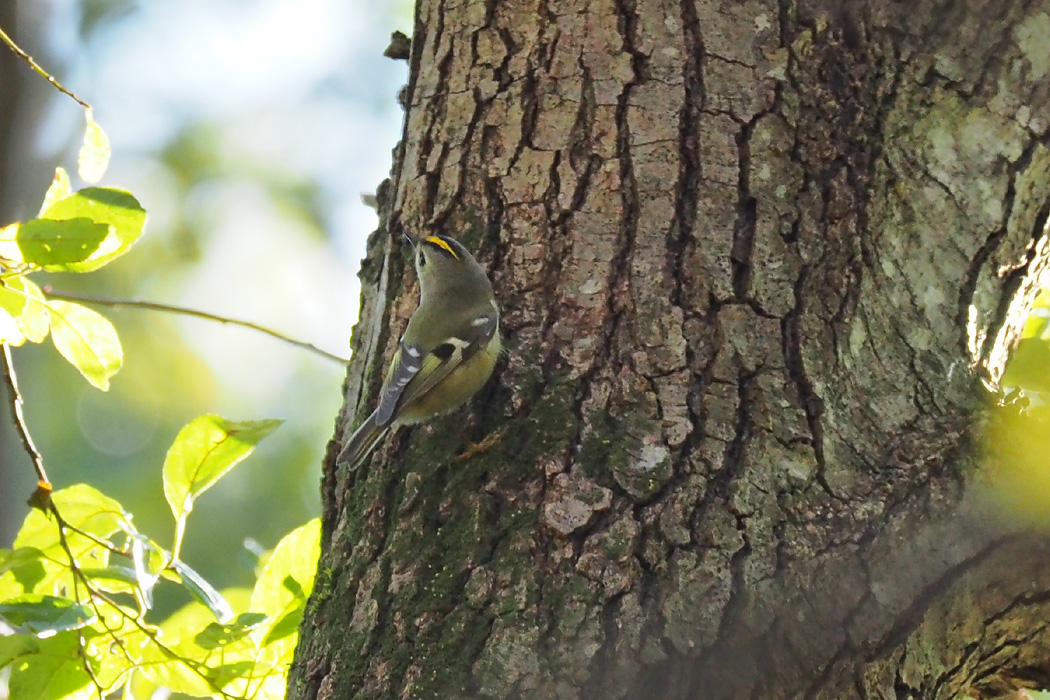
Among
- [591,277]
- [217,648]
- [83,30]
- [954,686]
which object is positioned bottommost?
[954,686]

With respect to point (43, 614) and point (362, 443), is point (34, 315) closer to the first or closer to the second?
point (43, 614)

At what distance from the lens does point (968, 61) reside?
185 cm

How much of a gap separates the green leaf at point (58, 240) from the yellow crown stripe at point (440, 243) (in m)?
0.65

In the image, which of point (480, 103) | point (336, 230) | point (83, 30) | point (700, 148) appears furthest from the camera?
point (336, 230)

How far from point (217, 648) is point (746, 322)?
103 cm

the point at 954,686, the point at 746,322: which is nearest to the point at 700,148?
the point at 746,322

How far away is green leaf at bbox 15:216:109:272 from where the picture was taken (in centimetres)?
146

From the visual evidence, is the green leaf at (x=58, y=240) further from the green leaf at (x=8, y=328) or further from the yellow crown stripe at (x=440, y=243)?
the yellow crown stripe at (x=440, y=243)

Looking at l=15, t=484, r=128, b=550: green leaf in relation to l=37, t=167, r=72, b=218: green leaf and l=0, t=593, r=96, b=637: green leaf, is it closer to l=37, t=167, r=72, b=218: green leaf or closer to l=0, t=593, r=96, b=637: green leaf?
l=0, t=593, r=96, b=637: green leaf

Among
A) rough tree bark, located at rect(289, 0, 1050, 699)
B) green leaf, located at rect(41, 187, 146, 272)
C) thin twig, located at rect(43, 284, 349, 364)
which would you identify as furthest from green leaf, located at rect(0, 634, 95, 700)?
thin twig, located at rect(43, 284, 349, 364)

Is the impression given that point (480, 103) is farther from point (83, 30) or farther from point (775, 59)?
point (83, 30)

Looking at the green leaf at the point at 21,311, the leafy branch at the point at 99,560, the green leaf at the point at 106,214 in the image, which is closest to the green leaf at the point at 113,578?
the leafy branch at the point at 99,560

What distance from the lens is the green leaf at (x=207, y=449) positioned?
1.70m

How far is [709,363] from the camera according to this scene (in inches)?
65.5
